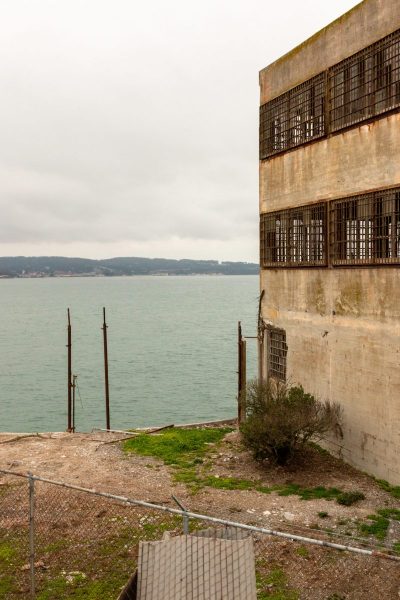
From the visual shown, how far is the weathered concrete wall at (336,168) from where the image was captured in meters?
13.5

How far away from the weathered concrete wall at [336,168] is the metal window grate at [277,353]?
416 cm

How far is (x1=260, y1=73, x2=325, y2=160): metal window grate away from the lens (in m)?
16.3

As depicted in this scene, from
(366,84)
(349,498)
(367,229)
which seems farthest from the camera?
(367,229)

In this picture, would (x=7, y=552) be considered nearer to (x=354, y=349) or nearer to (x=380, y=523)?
(x=380, y=523)

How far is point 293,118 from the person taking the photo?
17.5m

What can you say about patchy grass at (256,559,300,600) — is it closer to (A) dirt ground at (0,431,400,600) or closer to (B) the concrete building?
(A) dirt ground at (0,431,400,600)

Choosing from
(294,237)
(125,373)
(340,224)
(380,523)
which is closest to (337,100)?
(340,224)

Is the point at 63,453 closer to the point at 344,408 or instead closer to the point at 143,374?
the point at 344,408

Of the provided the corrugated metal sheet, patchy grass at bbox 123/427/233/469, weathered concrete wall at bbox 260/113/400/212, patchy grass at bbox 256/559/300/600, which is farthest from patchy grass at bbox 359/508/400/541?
weathered concrete wall at bbox 260/113/400/212

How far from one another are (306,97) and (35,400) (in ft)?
114

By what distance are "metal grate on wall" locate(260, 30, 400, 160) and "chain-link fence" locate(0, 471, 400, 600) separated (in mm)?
10163

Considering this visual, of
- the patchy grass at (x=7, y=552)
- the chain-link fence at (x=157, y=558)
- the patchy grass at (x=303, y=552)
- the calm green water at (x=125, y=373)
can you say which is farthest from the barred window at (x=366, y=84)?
the patchy grass at (x=7, y=552)

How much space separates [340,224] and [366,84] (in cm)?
366

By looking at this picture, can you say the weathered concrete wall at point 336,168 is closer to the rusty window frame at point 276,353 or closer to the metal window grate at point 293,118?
the metal window grate at point 293,118
